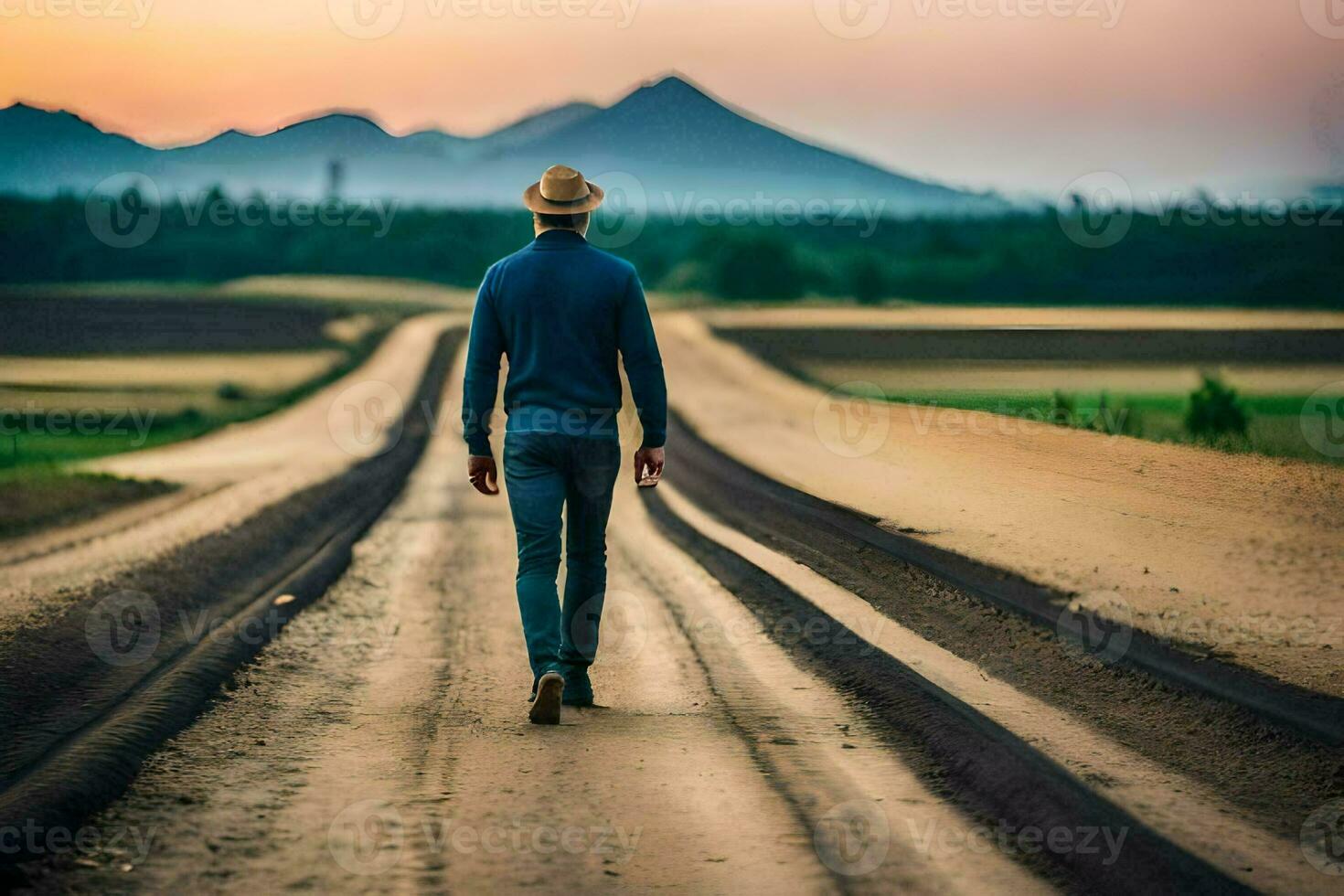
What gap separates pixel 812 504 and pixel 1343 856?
8.16 m

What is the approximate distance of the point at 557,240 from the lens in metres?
6.75

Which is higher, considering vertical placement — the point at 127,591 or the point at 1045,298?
the point at 1045,298

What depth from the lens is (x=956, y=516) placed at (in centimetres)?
1068

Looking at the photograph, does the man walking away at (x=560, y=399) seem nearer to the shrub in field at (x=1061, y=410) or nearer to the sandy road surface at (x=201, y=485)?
the sandy road surface at (x=201, y=485)

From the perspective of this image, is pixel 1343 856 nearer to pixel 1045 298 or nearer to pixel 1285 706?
pixel 1285 706

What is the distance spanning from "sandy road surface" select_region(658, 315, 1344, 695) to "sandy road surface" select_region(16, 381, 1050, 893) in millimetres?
2260

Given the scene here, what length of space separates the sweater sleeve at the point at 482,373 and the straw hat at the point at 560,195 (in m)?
0.40

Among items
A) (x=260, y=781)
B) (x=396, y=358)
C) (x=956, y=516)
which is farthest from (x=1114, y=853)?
(x=396, y=358)

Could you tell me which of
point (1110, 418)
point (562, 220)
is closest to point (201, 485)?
point (1110, 418)

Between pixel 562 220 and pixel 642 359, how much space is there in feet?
2.44

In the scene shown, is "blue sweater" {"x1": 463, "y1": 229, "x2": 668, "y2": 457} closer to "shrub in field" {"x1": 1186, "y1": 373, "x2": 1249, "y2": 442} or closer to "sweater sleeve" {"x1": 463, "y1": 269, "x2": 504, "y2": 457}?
"sweater sleeve" {"x1": 463, "y1": 269, "x2": 504, "y2": 457}

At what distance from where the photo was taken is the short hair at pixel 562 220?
6.80 m

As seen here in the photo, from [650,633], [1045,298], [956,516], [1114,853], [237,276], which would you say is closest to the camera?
[1114,853]

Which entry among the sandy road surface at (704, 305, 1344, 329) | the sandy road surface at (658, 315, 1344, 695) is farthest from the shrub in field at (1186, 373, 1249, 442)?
the sandy road surface at (658, 315, 1344, 695)
